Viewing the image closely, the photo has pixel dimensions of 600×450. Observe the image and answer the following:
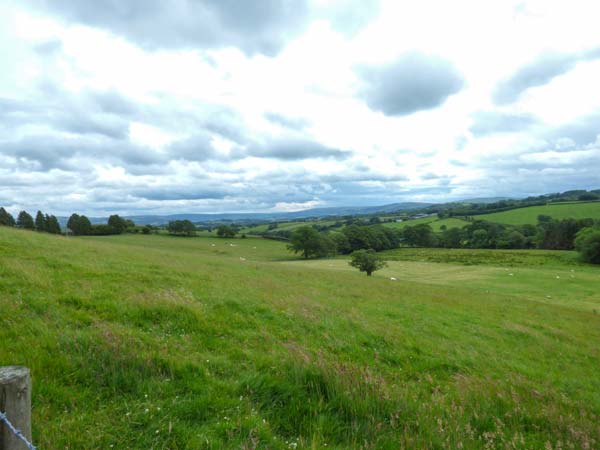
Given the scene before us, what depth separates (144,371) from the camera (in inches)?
208

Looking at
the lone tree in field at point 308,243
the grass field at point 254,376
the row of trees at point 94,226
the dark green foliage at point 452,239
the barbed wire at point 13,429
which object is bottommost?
the dark green foliage at point 452,239

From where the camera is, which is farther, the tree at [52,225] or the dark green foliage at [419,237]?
the dark green foliage at [419,237]

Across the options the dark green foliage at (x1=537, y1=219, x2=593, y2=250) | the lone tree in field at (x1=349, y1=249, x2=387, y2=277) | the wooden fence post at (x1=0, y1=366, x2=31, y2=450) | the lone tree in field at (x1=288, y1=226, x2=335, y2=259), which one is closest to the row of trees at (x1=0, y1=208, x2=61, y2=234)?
the lone tree in field at (x1=288, y1=226, x2=335, y2=259)

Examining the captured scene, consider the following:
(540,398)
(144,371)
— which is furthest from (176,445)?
(540,398)

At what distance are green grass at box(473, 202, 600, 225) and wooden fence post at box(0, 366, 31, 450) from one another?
177m

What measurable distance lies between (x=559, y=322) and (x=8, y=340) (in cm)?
2737

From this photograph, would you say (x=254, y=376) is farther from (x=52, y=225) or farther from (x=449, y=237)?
(x=449, y=237)

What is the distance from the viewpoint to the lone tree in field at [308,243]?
102 metres

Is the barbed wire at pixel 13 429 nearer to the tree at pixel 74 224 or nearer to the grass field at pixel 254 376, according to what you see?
the grass field at pixel 254 376

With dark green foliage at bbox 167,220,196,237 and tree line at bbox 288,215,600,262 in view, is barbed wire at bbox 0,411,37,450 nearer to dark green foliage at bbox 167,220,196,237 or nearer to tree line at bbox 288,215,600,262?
tree line at bbox 288,215,600,262

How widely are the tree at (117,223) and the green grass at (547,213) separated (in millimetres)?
169313

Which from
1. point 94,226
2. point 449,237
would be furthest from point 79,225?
point 449,237

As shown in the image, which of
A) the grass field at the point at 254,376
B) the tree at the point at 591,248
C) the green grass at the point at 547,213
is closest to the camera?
the grass field at the point at 254,376

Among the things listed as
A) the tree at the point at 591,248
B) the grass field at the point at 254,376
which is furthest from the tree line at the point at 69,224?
the tree at the point at 591,248
